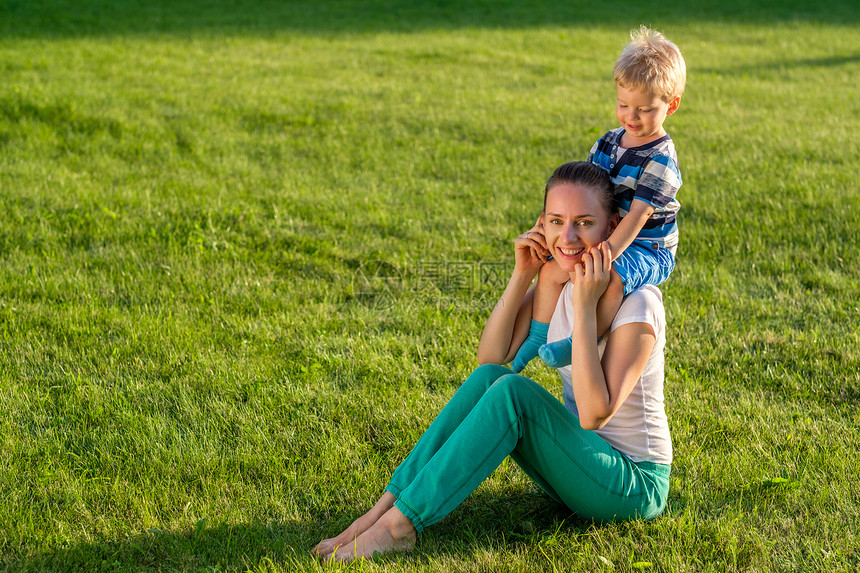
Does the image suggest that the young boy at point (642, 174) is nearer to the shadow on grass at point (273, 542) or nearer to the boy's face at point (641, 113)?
the boy's face at point (641, 113)

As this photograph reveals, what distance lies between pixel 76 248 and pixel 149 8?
14192 millimetres

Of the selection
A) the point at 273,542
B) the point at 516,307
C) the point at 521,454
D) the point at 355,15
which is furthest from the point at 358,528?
the point at 355,15

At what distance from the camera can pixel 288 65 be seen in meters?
13.6

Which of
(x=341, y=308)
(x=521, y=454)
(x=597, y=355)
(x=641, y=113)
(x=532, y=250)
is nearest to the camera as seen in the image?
(x=597, y=355)

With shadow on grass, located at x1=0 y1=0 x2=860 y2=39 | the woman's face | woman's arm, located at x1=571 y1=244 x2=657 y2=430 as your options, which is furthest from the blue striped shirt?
shadow on grass, located at x1=0 y1=0 x2=860 y2=39

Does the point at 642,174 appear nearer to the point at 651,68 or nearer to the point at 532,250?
the point at 651,68

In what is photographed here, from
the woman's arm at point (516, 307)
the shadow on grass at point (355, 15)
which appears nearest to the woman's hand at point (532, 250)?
the woman's arm at point (516, 307)

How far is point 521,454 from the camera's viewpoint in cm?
321

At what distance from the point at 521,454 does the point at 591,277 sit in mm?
804

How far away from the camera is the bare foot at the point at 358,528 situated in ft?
10.6

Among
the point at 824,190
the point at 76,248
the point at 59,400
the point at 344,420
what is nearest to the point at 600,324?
the point at 344,420

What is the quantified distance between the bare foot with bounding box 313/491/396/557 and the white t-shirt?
36.2 inches

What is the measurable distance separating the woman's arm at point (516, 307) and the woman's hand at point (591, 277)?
1.07ft

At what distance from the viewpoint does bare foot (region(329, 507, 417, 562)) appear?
311cm
